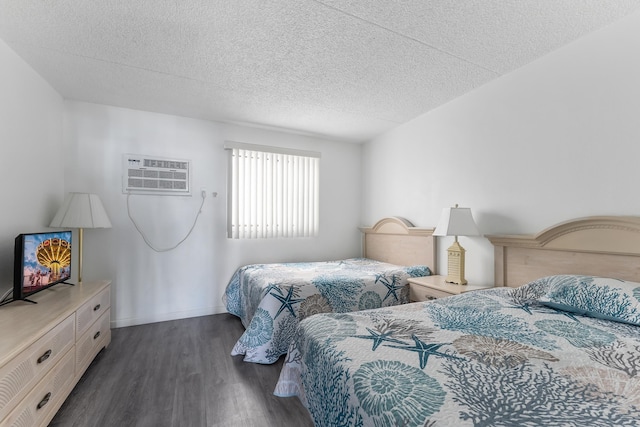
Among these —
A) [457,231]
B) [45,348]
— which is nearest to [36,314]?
[45,348]

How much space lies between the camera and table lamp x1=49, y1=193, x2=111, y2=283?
7.85 feet

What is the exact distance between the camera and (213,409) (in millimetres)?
1684

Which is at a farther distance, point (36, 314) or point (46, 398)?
point (36, 314)

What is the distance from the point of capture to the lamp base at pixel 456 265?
8.02 feet

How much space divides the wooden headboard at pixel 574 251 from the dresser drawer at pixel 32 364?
294cm

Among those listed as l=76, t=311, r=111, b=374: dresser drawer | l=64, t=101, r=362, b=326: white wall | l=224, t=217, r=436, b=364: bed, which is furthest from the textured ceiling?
l=76, t=311, r=111, b=374: dresser drawer

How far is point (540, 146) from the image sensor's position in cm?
210

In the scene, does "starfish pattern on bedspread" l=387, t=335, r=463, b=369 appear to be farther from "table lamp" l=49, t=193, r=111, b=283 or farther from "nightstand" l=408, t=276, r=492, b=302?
"table lamp" l=49, t=193, r=111, b=283

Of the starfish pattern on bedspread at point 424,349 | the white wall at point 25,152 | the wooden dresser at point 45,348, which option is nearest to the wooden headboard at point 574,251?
the starfish pattern on bedspread at point 424,349

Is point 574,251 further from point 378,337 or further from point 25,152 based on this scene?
point 25,152

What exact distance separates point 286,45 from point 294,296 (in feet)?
6.03

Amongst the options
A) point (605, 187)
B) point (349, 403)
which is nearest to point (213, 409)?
point (349, 403)

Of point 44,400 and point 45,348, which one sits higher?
point 45,348

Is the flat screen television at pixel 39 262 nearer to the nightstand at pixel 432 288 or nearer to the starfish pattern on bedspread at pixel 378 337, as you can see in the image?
the starfish pattern on bedspread at pixel 378 337
